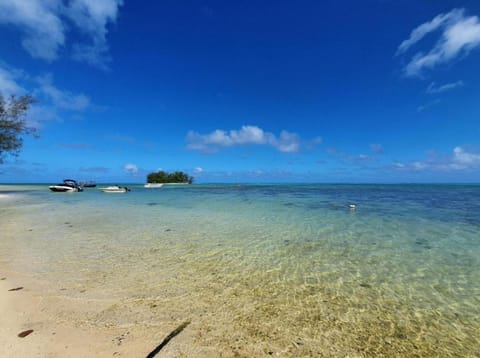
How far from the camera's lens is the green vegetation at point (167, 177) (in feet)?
344

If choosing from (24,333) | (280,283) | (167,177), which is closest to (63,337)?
(24,333)

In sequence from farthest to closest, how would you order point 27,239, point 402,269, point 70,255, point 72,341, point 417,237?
point 417,237, point 27,239, point 70,255, point 402,269, point 72,341

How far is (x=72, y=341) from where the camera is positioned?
111 inches

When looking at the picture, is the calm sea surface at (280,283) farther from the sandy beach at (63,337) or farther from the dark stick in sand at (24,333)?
the dark stick in sand at (24,333)

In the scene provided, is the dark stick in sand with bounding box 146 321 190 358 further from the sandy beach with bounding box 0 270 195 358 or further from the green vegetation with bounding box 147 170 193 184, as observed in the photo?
the green vegetation with bounding box 147 170 193 184

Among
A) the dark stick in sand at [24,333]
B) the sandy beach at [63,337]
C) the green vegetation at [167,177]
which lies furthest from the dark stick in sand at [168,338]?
the green vegetation at [167,177]

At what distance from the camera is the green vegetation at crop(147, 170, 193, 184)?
4129 inches

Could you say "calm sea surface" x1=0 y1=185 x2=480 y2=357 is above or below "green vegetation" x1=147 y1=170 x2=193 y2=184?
below

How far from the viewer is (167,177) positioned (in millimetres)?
110188

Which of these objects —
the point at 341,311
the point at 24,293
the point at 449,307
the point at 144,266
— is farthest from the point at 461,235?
the point at 24,293

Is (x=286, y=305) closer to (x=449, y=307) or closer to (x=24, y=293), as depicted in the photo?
(x=449, y=307)

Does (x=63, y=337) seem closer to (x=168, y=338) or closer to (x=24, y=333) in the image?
(x=24, y=333)

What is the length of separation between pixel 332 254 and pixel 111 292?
18.5ft

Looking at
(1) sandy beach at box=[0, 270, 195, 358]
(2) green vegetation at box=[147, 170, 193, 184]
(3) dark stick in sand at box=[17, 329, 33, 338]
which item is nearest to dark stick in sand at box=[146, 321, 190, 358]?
(1) sandy beach at box=[0, 270, 195, 358]
